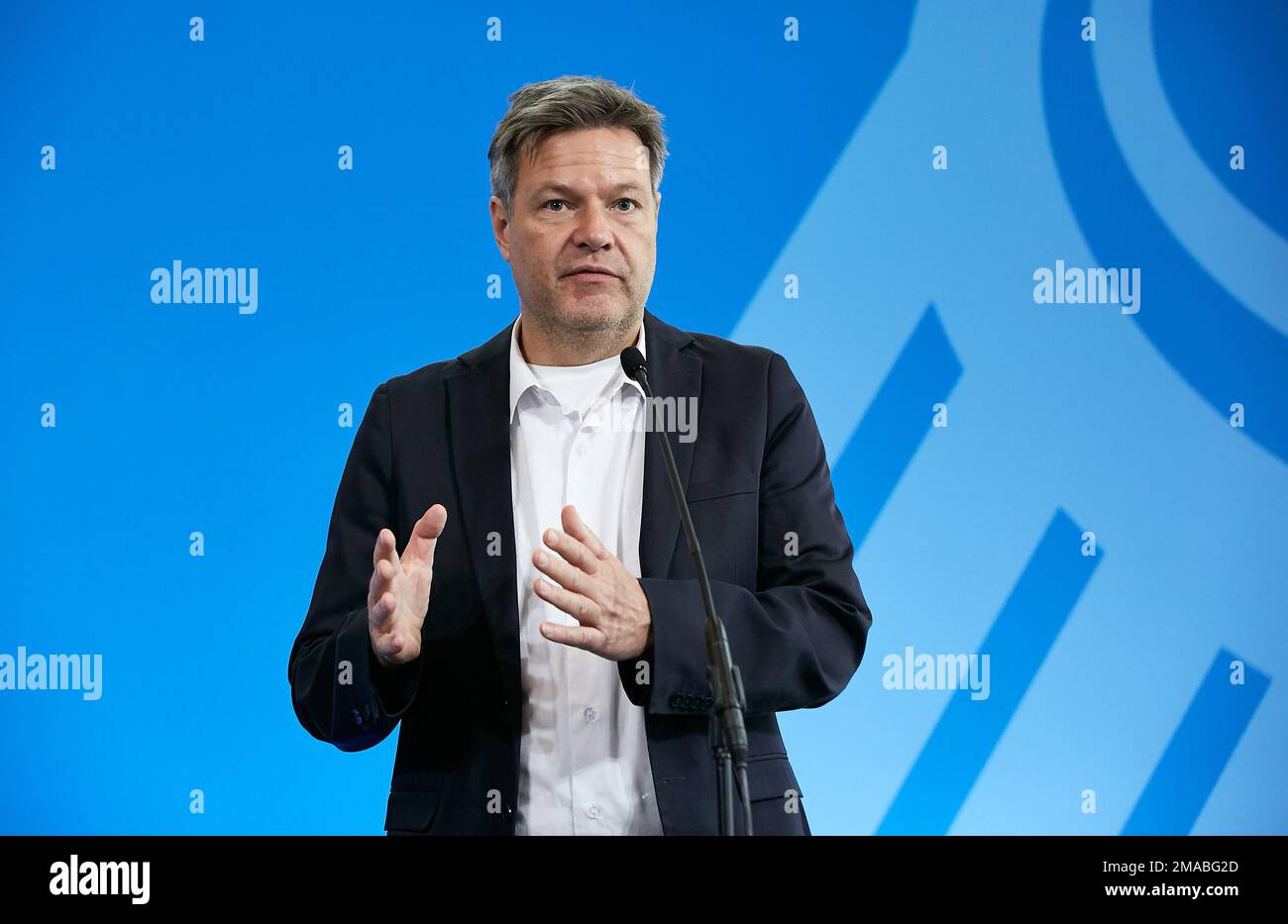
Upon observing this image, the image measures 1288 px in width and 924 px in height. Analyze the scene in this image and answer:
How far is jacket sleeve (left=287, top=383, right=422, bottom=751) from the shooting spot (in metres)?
1.79

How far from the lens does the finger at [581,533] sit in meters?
1.61

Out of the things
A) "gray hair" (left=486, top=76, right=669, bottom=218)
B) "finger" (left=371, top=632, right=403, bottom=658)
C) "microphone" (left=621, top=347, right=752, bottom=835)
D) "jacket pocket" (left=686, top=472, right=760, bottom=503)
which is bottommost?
"microphone" (left=621, top=347, right=752, bottom=835)

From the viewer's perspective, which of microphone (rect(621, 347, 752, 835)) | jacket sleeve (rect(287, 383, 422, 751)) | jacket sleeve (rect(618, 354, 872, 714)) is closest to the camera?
microphone (rect(621, 347, 752, 835))

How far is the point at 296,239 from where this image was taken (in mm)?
3139

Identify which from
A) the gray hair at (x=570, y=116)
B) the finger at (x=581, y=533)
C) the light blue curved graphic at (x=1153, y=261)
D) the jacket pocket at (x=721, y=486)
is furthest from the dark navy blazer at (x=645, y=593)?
the light blue curved graphic at (x=1153, y=261)

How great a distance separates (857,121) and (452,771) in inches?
79.6

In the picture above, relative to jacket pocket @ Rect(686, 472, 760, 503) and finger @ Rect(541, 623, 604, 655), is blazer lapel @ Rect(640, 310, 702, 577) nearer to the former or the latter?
jacket pocket @ Rect(686, 472, 760, 503)

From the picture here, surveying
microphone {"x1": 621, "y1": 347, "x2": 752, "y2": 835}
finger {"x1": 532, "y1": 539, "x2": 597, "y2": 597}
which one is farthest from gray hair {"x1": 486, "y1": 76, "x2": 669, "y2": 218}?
microphone {"x1": 621, "y1": 347, "x2": 752, "y2": 835}

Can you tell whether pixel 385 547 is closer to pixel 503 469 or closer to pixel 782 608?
pixel 503 469

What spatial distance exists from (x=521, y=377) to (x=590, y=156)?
1.29ft

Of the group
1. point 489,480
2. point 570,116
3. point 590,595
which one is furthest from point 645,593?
point 570,116

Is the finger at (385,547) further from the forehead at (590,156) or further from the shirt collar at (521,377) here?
the forehead at (590,156)

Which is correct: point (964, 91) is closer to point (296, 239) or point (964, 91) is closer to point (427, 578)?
point (296, 239)
